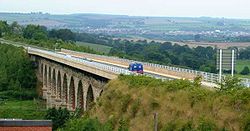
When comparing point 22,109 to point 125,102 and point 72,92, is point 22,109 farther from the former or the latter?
point 125,102

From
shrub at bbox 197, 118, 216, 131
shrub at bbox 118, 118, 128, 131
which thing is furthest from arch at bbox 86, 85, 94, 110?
shrub at bbox 197, 118, 216, 131

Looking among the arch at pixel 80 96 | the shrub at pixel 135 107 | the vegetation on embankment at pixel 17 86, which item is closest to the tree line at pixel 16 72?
the vegetation on embankment at pixel 17 86

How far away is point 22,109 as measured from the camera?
89312 millimetres

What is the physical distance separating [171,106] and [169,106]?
0.99ft

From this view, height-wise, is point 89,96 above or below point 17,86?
above

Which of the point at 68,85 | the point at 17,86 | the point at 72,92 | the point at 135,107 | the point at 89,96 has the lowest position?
the point at 17,86

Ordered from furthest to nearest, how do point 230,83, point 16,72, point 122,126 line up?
point 16,72
point 122,126
point 230,83

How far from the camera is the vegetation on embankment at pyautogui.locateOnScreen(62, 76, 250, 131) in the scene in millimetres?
33206

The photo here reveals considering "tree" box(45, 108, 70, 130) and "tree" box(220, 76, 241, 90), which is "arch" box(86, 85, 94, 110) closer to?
"tree" box(45, 108, 70, 130)

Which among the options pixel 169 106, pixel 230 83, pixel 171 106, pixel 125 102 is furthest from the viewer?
pixel 125 102

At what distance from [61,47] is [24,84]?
26.7 metres

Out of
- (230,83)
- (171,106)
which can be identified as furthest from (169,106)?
(230,83)

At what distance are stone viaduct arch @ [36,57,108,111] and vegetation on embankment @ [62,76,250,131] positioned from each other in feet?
41.7

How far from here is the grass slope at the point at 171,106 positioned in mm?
33250
